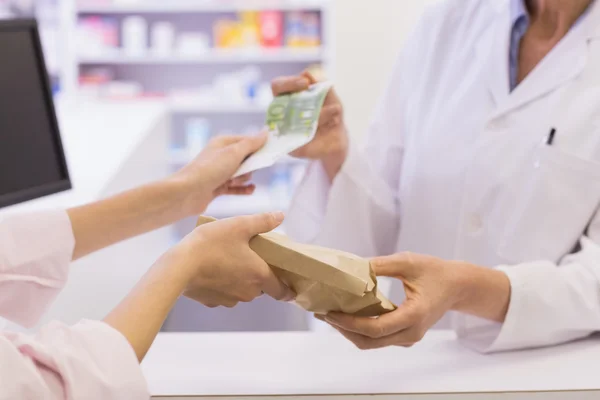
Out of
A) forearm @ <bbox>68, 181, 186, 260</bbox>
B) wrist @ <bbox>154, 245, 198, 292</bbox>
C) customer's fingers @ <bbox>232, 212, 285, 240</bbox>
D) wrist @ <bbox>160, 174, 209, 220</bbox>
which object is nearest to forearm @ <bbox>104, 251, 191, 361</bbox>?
wrist @ <bbox>154, 245, 198, 292</bbox>

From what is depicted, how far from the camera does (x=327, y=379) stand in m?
1.04

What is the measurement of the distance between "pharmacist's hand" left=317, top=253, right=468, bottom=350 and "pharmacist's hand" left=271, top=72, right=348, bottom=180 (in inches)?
20.9

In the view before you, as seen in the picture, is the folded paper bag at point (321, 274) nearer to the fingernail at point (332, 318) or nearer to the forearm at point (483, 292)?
the fingernail at point (332, 318)

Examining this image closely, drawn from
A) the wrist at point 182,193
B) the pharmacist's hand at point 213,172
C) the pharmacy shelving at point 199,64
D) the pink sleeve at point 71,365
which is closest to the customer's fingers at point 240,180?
the pharmacist's hand at point 213,172

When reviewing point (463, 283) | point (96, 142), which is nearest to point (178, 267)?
point (463, 283)

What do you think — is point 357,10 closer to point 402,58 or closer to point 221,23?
point 221,23

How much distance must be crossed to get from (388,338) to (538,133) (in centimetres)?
58

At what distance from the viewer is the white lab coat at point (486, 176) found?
1207 mm

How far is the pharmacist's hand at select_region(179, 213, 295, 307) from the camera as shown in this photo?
0.92 meters

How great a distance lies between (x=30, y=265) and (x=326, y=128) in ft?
2.45

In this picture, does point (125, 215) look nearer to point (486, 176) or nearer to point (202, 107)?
point (486, 176)

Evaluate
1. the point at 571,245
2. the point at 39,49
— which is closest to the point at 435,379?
the point at 571,245

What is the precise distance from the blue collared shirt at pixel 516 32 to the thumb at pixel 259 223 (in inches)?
28.6

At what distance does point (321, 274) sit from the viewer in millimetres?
930
